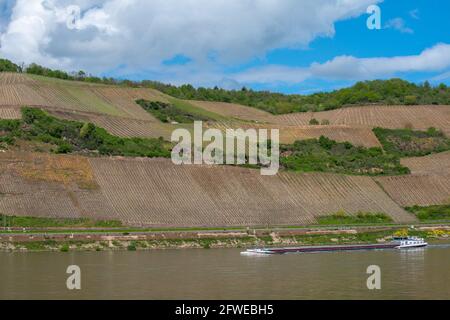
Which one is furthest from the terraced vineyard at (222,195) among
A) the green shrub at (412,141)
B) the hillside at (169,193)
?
the green shrub at (412,141)

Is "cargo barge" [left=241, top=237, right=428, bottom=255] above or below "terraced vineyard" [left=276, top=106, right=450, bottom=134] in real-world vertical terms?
below

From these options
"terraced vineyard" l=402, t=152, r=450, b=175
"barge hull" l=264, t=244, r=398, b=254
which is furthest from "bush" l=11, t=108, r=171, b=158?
"terraced vineyard" l=402, t=152, r=450, b=175

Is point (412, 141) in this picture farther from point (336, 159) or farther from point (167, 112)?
point (167, 112)

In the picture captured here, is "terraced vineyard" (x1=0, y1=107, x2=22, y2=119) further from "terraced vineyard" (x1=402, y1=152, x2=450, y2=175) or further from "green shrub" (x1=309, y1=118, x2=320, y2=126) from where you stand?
"green shrub" (x1=309, y1=118, x2=320, y2=126)

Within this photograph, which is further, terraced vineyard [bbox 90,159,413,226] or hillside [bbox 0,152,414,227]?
terraced vineyard [bbox 90,159,413,226]

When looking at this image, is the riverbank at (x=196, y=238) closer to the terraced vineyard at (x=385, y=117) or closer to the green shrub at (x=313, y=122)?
the terraced vineyard at (x=385, y=117)
